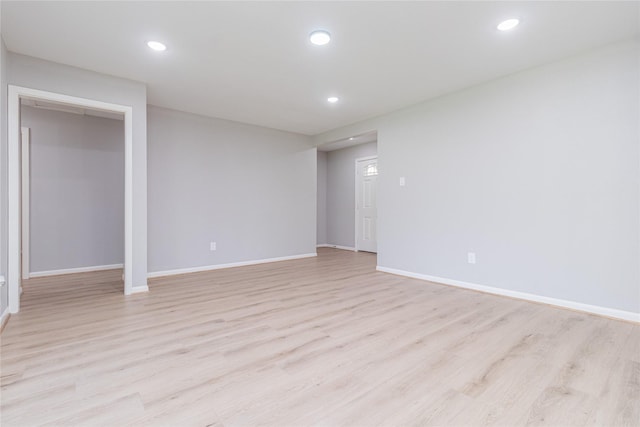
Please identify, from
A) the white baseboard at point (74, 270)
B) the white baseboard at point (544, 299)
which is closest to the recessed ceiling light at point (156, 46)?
the white baseboard at point (74, 270)

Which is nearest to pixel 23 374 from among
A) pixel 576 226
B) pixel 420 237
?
pixel 420 237

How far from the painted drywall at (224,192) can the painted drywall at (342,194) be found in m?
1.29

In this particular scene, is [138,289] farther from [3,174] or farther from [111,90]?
[111,90]

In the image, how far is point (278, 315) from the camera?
2699mm

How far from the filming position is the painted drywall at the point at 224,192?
14.4ft

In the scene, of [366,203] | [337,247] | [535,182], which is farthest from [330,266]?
[535,182]

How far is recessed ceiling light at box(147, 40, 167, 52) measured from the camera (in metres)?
2.65

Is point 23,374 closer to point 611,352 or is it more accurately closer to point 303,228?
point 611,352

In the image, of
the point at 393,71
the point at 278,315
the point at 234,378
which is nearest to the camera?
the point at 234,378

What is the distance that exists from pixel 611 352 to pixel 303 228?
184 inches

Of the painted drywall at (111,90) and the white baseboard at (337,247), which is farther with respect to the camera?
the white baseboard at (337,247)

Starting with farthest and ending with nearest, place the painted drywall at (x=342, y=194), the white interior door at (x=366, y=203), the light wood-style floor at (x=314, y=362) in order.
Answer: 1. the painted drywall at (x=342, y=194)
2. the white interior door at (x=366, y=203)
3. the light wood-style floor at (x=314, y=362)

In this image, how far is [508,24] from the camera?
7.77 feet

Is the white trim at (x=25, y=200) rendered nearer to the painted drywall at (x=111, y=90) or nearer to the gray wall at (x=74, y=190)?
the gray wall at (x=74, y=190)
